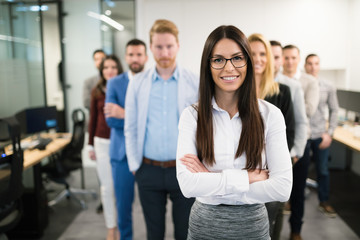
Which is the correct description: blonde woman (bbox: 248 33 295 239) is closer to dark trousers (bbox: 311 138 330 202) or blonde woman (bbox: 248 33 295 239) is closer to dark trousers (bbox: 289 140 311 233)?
dark trousers (bbox: 289 140 311 233)

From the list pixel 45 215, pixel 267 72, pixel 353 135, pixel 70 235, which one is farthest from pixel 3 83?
pixel 353 135

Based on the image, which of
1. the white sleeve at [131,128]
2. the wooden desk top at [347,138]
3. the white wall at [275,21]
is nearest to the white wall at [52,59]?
the white wall at [275,21]

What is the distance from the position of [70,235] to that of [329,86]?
309 centimetres

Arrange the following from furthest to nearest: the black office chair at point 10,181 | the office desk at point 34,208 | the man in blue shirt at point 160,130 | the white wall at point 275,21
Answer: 1. the white wall at point 275,21
2. the office desk at point 34,208
3. the black office chair at point 10,181
4. the man in blue shirt at point 160,130

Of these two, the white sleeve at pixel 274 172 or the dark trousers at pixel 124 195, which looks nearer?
the white sleeve at pixel 274 172

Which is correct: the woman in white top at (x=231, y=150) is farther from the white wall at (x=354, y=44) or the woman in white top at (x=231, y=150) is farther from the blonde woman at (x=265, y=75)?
the white wall at (x=354, y=44)

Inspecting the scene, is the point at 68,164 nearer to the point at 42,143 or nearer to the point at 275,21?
the point at 42,143

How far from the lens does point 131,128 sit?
2.03m

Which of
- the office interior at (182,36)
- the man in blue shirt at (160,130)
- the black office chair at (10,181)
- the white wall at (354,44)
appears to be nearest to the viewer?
the man in blue shirt at (160,130)

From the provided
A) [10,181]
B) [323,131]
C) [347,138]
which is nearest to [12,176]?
[10,181]

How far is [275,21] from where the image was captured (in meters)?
5.09

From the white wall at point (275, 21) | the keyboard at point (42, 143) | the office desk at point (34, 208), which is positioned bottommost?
the office desk at point (34, 208)

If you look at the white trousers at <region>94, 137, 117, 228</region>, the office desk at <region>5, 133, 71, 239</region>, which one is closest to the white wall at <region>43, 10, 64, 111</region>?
the office desk at <region>5, 133, 71, 239</region>

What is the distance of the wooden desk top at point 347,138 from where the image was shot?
318cm
